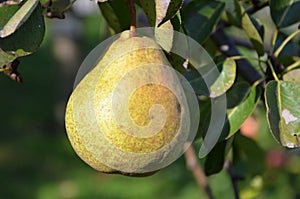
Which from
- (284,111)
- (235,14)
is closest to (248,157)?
(235,14)

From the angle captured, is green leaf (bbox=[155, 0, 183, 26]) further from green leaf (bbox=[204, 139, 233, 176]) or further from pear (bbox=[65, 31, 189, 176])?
green leaf (bbox=[204, 139, 233, 176])

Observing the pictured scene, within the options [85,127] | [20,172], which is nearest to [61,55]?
[20,172]

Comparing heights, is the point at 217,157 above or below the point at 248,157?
above

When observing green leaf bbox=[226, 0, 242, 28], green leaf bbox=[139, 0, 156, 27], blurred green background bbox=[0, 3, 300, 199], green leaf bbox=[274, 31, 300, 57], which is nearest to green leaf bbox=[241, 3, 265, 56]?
green leaf bbox=[226, 0, 242, 28]

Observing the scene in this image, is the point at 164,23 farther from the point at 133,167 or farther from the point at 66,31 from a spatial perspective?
the point at 66,31

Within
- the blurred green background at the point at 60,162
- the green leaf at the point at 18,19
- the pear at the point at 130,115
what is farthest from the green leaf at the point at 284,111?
the blurred green background at the point at 60,162

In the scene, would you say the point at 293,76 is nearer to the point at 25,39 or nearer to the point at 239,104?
the point at 239,104
